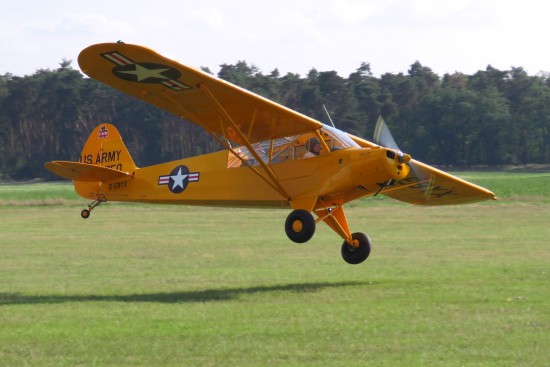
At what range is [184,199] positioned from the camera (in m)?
15.0

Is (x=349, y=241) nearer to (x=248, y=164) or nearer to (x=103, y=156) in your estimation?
(x=248, y=164)

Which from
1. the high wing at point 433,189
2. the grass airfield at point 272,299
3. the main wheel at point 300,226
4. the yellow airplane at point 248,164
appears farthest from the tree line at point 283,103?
the main wheel at point 300,226

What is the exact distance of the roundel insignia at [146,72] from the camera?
12.0 meters

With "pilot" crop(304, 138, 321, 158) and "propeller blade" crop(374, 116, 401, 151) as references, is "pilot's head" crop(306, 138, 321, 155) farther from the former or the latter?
"propeller blade" crop(374, 116, 401, 151)

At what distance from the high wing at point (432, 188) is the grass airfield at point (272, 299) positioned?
3.91ft

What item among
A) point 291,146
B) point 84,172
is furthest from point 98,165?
point 291,146

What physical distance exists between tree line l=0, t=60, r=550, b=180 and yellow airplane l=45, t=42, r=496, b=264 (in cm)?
6579

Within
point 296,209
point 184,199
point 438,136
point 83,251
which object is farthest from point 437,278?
point 438,136

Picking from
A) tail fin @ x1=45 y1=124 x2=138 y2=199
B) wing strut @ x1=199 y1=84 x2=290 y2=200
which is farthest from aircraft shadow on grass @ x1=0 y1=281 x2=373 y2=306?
tail fin @ x1=45 y1=124 x2=138 y2=199

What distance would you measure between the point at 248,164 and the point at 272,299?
8.91 feet

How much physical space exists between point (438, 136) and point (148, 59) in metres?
80.0

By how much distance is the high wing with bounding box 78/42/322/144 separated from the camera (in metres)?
11.8

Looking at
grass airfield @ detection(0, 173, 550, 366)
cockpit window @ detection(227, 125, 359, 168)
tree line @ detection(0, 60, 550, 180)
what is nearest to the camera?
grass airfield @ detection(0, 173, 550, 366)

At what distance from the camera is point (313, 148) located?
45.4ft
